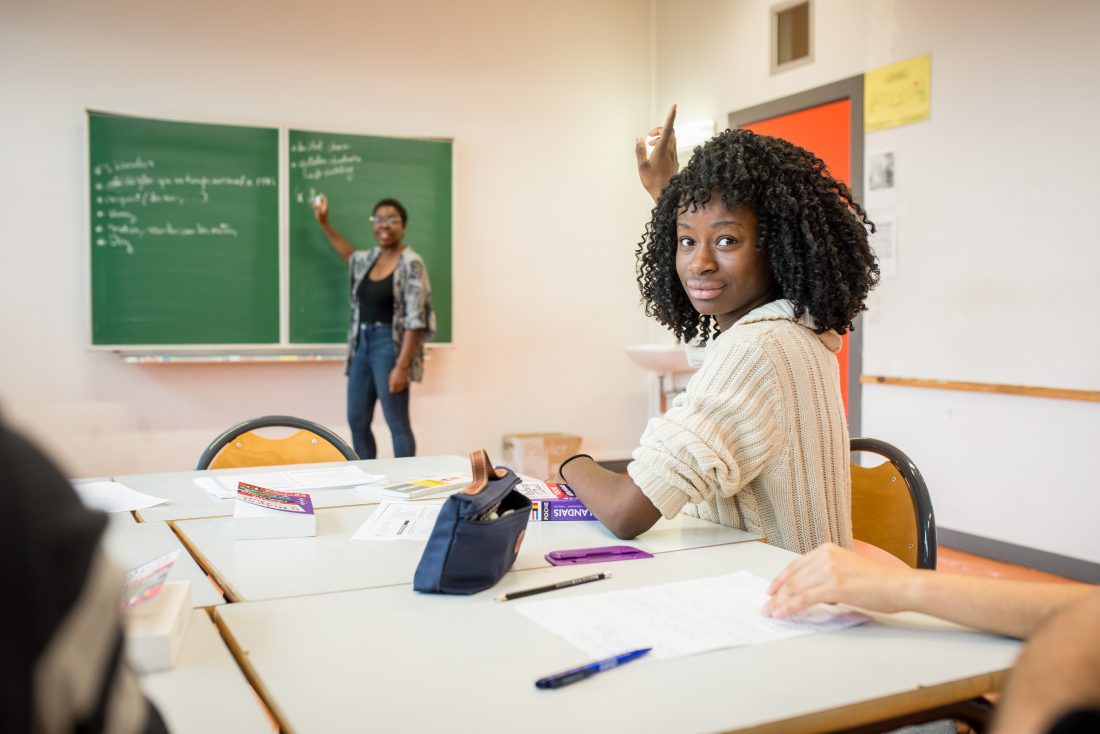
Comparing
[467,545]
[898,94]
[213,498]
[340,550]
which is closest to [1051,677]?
[467,545]

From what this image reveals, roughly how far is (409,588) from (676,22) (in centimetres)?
515

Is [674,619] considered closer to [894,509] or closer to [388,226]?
[894,509]

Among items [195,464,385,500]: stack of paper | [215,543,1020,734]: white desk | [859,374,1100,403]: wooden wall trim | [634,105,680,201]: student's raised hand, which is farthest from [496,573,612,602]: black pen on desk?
[859,374,1100,403]: wooden wall trim

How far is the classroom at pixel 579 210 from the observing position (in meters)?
3.35

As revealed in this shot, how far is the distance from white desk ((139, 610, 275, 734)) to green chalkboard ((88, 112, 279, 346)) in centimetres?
391

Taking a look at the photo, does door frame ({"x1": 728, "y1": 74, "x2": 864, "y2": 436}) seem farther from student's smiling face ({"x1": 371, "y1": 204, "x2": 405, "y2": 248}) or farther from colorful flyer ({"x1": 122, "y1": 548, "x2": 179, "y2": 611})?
colorful flyer ({"x1": 122, "y1": 548, "x2": 179, "y2": 611})

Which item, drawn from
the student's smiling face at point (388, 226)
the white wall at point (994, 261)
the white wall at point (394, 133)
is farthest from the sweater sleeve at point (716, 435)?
the white wall at point (394, 133)

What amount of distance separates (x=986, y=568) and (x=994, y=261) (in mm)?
1221

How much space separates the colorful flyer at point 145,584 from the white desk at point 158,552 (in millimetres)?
74

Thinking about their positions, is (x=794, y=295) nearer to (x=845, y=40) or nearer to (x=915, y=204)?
(x=915, y=204)

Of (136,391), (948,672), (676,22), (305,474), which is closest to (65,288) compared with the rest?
(136,391)

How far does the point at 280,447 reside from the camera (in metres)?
2.36

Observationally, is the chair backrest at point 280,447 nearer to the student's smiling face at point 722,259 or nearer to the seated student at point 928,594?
the student's smiling face at point 722,259

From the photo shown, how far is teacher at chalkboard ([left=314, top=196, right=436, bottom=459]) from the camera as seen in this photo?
431 cm
